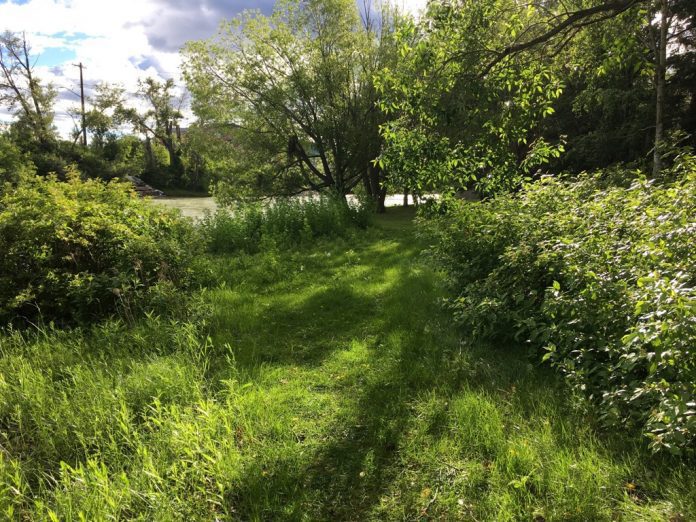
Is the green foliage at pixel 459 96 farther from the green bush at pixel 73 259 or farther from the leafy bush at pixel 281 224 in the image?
the leafy bush at pixel 281 224

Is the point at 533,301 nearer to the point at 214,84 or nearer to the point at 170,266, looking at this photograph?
the point at 170,266

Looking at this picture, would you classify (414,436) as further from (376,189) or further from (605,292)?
(376,189)

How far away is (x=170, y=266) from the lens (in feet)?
19.0

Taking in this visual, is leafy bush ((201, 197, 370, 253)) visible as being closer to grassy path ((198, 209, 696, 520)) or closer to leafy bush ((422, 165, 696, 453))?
grassy path ((198, 209, 696, 520))

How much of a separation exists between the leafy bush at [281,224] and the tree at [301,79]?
4391 mm

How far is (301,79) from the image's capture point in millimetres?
15914

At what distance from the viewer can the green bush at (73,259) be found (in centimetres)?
478

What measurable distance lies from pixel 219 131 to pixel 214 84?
1.89 meters

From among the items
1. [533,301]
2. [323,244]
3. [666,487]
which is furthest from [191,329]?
[323,244]

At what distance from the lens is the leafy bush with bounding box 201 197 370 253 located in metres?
9.58

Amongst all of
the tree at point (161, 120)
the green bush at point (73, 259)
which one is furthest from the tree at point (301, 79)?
the tree at point (161, 120)

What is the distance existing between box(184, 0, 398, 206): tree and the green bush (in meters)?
10.9

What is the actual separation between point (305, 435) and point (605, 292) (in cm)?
235

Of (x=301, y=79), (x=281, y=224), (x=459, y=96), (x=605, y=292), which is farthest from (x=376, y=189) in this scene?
(x=605, y=292)
